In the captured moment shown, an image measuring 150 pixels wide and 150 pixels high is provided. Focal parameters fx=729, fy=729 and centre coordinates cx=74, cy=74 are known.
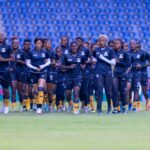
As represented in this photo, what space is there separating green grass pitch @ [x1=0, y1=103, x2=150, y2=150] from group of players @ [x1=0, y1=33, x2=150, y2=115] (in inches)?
37.4

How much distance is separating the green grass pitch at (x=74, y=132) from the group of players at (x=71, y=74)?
950mm

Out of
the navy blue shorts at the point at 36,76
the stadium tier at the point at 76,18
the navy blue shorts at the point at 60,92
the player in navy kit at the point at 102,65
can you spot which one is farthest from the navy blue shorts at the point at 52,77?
the stadium tier at the point at 76,18

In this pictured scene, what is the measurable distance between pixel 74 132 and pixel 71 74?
17.8ft

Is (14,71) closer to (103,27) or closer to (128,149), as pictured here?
(128,149)

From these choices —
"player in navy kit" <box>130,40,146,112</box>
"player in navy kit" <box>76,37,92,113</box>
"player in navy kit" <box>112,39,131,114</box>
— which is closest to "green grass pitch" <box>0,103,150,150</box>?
"player in navy kit" <box>112,39,131,114</box>

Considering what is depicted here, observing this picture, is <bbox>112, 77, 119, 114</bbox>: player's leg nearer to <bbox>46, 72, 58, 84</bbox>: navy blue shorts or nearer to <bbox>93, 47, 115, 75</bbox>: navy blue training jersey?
<bbox>93, 47, 115, 75</bbox>: navy blue training jersey

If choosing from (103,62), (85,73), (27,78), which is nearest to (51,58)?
(27,78)

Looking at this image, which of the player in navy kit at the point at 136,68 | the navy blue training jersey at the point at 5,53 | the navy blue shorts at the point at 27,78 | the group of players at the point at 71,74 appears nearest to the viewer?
the group of players at the point at 71,74

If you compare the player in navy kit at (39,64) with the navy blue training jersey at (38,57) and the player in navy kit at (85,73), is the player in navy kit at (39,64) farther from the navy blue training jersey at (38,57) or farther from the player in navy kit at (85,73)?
the player in navy kit at (85,73)

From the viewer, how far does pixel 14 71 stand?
60.7 feet

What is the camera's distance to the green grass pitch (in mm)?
10867

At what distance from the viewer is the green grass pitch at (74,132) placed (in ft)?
35.7

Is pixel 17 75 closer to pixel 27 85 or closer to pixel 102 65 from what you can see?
pixel 27 85

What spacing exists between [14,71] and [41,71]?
0.87 m
